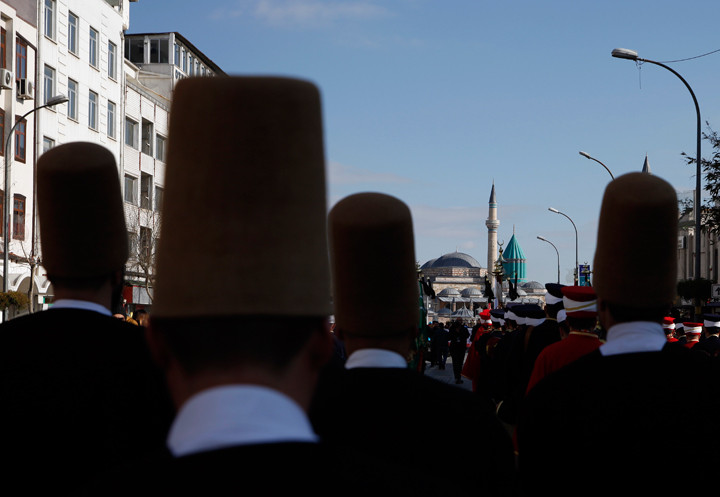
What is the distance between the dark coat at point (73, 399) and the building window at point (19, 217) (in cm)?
3343

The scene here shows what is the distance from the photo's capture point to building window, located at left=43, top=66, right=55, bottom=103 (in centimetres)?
3822

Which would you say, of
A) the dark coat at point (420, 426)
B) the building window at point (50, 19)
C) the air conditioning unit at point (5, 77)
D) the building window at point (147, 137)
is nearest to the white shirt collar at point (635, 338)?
the dark coat at point (420, 426)

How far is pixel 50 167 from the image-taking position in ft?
11.9

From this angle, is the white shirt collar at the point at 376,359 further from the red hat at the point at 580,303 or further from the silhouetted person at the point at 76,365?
the red hat at the point at 580,303

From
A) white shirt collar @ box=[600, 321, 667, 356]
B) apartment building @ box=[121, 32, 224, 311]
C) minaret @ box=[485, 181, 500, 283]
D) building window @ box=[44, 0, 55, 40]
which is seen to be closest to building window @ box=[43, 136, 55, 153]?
building window @ box=[44, 0, 55, 40]

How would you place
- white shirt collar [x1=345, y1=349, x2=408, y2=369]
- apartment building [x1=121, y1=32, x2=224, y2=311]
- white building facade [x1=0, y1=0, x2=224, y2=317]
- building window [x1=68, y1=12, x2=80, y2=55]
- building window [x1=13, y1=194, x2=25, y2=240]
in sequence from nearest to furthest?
white shirt collar [x1=345, y1=349, x2=408, y2=369]
white building facade [x1=0, y1=0, x2=224, y2=317]
building window [x1=13, y1=194, x2=25, y2=240]
building window [x1=68, y1=12, x2=80, y2=55]
apartment building [x1=121, y1=32, x2=224, y2=311]

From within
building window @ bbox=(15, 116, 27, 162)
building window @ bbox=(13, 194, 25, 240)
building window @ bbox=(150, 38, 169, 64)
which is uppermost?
building window @ bbox=(150, 38, 169, 64)

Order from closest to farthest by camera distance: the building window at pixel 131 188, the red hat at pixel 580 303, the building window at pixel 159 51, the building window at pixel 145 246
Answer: the red hat at pixel 580 303, the building window at pixel 145 246, the building window at pixel 131 188, the building window at pixel 159 51

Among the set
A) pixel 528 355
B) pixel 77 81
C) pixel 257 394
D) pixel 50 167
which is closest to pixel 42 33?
pixel 77 81

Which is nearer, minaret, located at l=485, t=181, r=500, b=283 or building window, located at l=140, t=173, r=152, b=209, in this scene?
building window, located at l=140, t=173, r=152, b=209

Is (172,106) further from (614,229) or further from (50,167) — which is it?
(614,229)

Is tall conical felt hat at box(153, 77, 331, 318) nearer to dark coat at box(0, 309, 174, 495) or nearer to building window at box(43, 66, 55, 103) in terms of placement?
dark coat at box(0, 309, 174, 495)

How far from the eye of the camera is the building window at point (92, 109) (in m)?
42.8

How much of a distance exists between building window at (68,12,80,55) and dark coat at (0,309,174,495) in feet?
128
